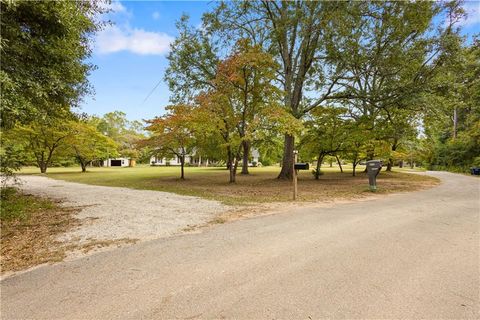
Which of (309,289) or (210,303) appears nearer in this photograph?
(210,303)

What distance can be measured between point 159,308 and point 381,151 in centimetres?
1830

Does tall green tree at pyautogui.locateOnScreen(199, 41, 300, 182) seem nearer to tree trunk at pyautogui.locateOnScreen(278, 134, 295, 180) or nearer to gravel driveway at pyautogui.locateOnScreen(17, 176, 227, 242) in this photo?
tree trunk at pyautogui.locateOnScreen(278, 134, 295, 180)

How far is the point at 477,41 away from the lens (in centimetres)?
2264

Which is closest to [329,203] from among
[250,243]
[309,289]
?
[250,243]

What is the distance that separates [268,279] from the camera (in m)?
2.78

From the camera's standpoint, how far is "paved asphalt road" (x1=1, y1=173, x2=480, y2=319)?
2.23 m

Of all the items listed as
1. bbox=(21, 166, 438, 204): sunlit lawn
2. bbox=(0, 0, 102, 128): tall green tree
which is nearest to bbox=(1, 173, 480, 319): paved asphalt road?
bbox=(0, 0, 102, 128): tall green tree

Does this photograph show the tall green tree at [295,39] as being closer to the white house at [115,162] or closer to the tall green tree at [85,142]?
the tall green tree at [85,142]

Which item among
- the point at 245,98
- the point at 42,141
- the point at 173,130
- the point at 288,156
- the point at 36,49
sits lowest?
the point at 288,156

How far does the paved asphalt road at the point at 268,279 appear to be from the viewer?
2.23 meters

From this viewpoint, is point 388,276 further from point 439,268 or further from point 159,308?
point 159,308

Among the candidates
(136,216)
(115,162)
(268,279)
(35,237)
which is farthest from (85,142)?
(115,162)

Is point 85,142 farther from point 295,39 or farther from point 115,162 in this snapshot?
point 115,162

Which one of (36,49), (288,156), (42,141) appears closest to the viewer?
(36,49)
